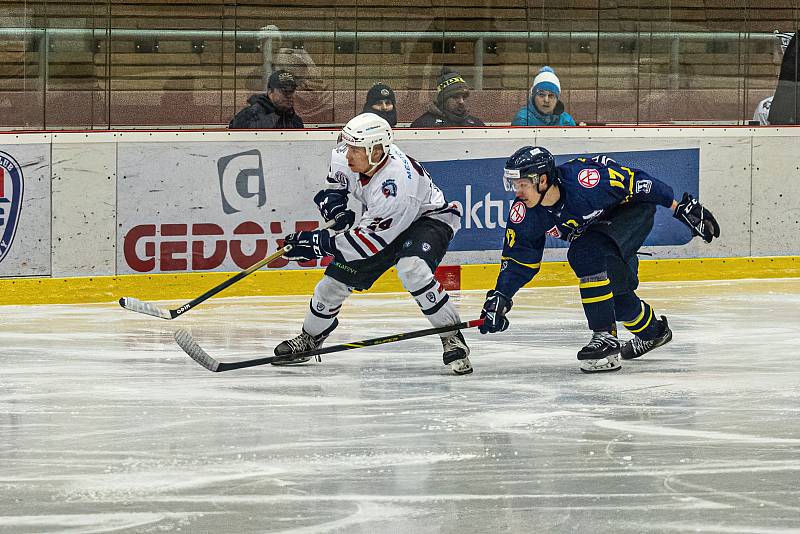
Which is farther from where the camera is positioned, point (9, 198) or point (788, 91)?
point (788, 91)

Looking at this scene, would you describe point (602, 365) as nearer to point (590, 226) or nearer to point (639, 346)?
point (639, 346)

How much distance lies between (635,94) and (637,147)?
38cm

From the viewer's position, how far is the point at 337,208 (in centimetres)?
560

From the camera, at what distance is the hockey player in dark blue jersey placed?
212 inches

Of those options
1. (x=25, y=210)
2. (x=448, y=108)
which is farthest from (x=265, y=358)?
(x=448, y=108)

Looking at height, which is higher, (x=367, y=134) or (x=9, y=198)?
(x=367, y=134)

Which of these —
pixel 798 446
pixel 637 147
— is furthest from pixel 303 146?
pixel 798 446

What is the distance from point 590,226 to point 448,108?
2.91m

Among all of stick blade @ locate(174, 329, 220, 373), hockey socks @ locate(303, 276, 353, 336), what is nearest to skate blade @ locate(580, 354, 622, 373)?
hockey socks @ locate(303, 276, 353, 336)

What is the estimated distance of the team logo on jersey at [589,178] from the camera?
17.8 feet

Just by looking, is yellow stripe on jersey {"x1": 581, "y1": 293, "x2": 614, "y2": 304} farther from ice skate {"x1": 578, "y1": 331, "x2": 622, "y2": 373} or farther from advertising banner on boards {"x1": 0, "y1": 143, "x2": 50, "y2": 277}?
advertising banner on boards {"x1": 0, "y1": 143, "x2": 50, "y2": 277}

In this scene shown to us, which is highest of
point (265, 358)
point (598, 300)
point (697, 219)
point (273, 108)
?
point (273, 108)

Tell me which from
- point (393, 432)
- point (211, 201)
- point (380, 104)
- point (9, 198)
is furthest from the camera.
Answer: point (380, 104)

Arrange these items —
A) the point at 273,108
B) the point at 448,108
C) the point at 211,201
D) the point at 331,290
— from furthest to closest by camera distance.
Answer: the point at 448,108, the point at 273,108, the point at 211,201, the point at 331,290
